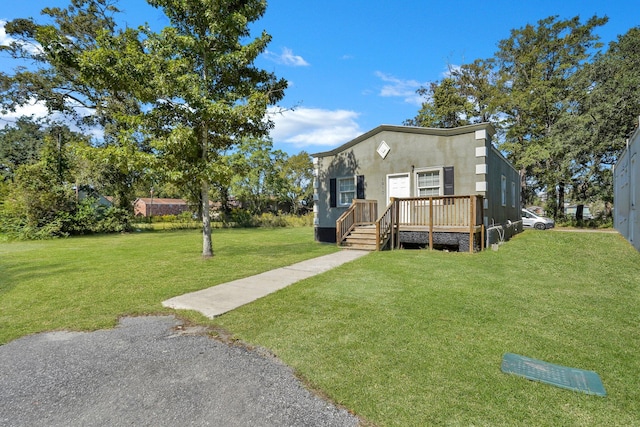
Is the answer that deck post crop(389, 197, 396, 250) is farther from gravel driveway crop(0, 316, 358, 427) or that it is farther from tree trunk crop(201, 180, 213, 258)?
gravel driveway crop(0, 316, 358, 427)

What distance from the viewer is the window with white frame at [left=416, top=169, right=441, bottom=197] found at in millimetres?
10344

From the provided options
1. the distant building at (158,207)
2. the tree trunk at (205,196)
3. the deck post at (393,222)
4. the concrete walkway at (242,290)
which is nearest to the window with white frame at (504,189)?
the deck post at (393,222)

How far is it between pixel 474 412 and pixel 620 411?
97 cm

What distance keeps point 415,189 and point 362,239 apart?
2577 millimetres

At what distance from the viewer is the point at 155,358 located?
2963mm

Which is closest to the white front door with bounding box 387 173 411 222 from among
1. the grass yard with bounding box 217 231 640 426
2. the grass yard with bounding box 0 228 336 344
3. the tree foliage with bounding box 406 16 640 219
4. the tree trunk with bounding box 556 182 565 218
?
the grass yard with bounding box 0 228 336 344

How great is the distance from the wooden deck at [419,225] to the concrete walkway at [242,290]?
2.71 meters

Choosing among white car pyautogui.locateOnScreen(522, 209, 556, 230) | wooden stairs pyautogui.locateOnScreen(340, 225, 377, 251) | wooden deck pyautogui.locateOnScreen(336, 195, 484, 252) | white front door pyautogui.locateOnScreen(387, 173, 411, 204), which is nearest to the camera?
wooden deck pyautogui.locateOnScreen(336, 195, 484, 252)

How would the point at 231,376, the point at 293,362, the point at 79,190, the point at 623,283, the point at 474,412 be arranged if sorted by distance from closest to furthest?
the point at 474,412 < the point at 231,376 < the point at 293,362 < the point at 623,283 < the point at 79,190

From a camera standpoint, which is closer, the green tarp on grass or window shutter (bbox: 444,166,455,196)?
the green tarp on grass

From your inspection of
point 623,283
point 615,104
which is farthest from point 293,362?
point 615,104

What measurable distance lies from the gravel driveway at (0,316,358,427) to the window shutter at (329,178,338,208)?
9.31 m

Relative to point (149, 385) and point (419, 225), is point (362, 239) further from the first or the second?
point (149, 385)

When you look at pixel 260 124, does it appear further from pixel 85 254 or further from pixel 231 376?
pixel 231 376
